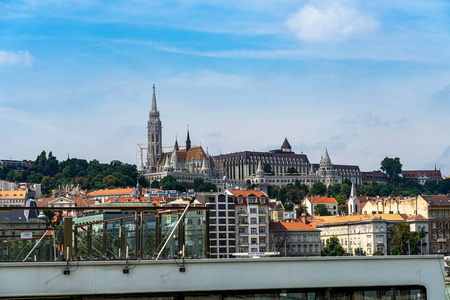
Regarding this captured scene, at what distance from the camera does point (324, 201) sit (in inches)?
7456

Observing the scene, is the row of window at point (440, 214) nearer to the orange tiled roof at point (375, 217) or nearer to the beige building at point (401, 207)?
the beige building at point (401, 207)

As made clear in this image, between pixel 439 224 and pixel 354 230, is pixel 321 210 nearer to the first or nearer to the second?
pixel 439 224

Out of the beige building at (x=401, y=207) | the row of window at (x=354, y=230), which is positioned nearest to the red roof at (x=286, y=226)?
the row of window at (x=354, y=230)

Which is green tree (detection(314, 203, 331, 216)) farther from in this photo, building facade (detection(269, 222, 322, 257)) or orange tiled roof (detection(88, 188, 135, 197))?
building facade (detection(269, 222, 322, 257))

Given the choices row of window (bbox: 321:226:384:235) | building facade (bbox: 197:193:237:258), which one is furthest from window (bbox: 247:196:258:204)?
row of window (bbox: 321:226:384:235)

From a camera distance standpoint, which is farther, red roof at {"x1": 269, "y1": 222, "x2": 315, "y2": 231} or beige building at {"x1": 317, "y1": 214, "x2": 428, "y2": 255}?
beige building at {"x1": 317, "y1": 214, "x2": 428, "y2": 255}

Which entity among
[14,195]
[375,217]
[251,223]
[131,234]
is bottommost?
[131,234]

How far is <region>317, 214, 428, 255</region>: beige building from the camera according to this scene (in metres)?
121

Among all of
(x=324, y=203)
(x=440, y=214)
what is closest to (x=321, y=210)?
(x=324, y=203)

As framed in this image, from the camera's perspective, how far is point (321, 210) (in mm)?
180000

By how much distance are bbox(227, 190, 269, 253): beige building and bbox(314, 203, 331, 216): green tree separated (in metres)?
69.0

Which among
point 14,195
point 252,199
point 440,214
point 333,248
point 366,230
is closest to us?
point 252,199

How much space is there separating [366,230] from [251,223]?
73.9 feet

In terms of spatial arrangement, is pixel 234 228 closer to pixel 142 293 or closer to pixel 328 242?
pixel 328 242
